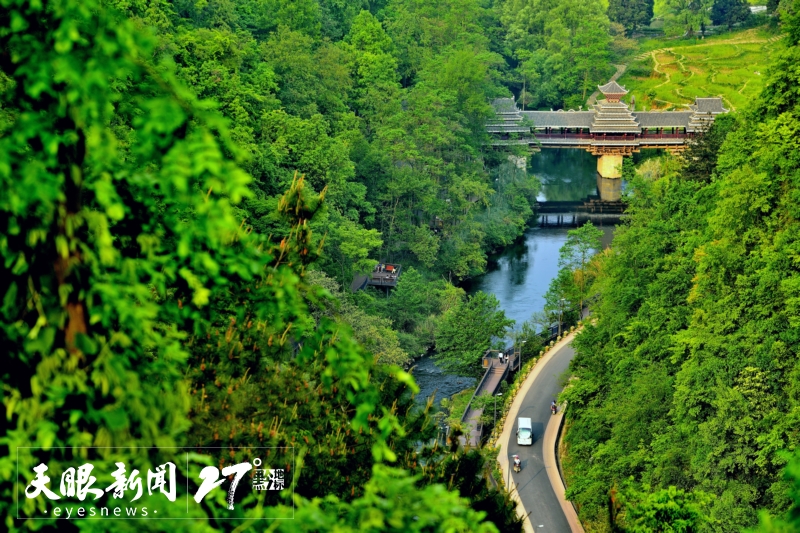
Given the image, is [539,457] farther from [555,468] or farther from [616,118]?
[616,118]

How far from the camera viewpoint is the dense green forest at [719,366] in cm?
1365

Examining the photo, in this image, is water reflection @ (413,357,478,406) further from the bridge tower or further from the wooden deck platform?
the bridge tower

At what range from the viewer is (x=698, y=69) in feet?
214

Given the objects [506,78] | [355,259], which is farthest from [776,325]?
[506,78]

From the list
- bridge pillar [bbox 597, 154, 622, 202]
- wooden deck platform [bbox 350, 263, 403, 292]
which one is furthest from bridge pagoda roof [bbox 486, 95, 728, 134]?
wooden deck platform [bbox 350, 263, 403, 292]

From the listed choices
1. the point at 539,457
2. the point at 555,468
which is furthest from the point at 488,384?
the point at 555,468

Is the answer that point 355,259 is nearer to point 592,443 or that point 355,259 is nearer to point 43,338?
point 592,443

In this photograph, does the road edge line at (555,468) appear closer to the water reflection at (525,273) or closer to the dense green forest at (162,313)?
the water reflection at (525,273)

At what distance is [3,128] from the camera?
13.0ft

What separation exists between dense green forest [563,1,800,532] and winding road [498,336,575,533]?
886 millimetres

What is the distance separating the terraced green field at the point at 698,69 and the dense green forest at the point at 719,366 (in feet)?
135

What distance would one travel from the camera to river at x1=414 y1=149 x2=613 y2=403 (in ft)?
96.8

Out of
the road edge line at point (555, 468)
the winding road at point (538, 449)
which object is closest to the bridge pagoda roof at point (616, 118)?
the winding road at point (538, 449)

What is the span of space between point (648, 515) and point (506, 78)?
175 feet
